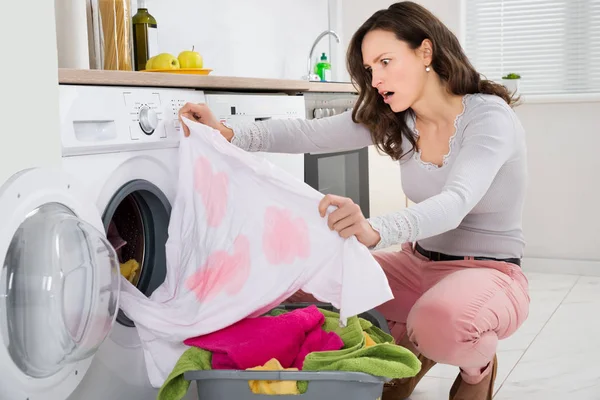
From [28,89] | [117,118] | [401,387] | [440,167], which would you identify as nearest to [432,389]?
[401,387]

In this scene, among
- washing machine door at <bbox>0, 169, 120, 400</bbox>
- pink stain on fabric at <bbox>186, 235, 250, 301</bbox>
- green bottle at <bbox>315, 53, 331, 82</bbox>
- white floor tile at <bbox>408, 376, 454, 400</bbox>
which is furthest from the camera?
green bottle at <bbox>315, 53, 331, 82</bbox>

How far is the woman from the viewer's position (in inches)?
80.3

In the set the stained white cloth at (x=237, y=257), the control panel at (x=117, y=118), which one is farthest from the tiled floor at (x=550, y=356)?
the control panel at (x=117, y=118)

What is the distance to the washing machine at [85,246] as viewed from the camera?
56.5 inches

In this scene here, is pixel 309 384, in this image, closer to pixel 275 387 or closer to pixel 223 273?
pixel 275 387

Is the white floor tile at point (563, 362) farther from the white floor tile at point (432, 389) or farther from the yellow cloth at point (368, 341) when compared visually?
the yellow cloth at point (368, 341)

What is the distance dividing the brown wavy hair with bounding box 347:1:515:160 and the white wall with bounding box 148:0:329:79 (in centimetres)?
108

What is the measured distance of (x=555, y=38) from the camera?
452cm

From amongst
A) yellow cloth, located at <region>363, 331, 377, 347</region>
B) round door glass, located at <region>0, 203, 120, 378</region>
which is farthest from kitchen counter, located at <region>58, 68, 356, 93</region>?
yellow cloth, located at <region>363, 331, 377, 347</region>

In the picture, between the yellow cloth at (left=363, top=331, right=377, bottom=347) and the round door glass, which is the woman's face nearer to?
the yellow cloth at (left=363, top=331, right=377, bottom=347)

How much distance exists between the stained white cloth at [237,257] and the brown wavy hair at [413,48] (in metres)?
0.64

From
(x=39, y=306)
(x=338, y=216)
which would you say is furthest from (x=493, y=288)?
(x=39, y=306)

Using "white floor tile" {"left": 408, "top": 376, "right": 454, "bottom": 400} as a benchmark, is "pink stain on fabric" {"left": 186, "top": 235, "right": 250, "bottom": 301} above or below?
above

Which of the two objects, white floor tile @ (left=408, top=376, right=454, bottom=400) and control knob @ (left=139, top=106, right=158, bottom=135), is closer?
control knob @ (left=139, top=106, right=158, bottom=135)
